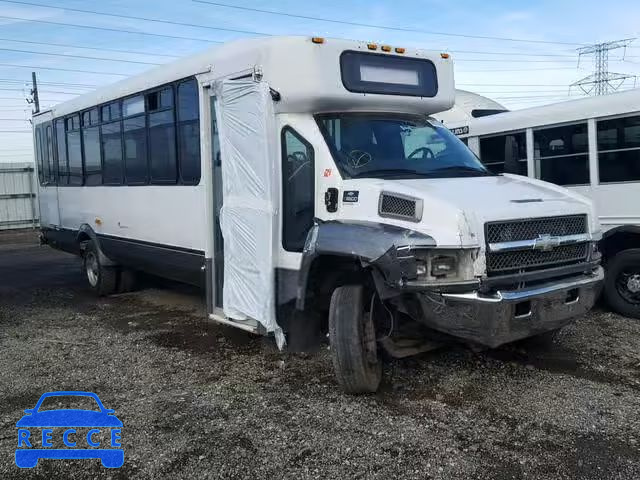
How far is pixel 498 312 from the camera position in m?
4.50

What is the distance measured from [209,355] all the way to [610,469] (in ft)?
12.7

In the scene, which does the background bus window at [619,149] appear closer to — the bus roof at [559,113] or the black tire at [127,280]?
the bus roof at [559,113]

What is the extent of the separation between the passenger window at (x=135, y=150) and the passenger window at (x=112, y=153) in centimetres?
20

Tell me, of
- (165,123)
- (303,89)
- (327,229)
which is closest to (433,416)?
(327,229)

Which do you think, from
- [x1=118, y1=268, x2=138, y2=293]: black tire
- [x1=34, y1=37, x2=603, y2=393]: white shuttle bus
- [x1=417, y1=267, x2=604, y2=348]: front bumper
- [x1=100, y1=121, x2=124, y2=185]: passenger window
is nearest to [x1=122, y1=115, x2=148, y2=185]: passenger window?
[x1=100, y1=121, x2=124, y2=185]: passenger window

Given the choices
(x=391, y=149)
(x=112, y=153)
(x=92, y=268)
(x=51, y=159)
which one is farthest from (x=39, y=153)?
(x=391, y=149)

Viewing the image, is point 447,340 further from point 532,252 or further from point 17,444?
point 17,444

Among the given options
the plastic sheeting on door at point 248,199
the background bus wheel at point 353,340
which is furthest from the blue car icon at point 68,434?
the background bus wheel at point 353,340

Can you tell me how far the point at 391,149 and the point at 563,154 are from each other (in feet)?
11.7

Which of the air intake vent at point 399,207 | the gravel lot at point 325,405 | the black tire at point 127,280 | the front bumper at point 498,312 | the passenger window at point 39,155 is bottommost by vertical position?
the gravel lot at point 325,405

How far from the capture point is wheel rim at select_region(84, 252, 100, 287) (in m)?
9.76

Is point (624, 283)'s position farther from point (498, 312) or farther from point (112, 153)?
point (112, 153)

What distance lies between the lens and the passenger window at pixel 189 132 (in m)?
6.94

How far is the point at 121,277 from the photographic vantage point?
980 centimetres
